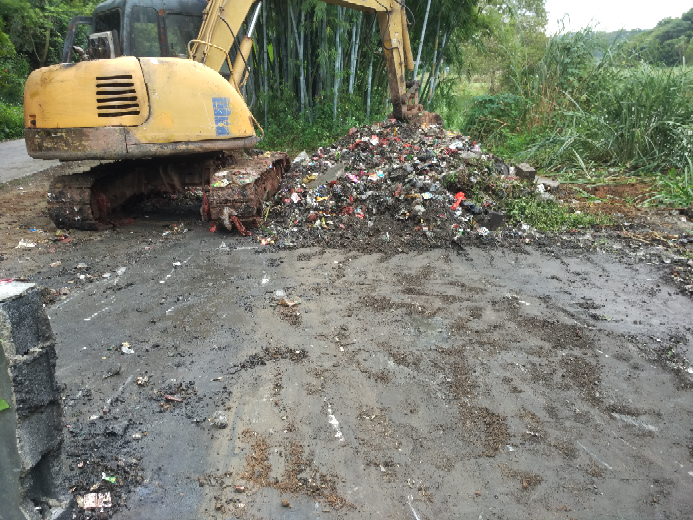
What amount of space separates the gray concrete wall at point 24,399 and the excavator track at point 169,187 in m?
3.53

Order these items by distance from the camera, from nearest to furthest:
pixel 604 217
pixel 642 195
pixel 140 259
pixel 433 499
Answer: pixel 433 499
pixel 140 259
pixel 604 217
pixel 642 195

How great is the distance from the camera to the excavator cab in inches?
247

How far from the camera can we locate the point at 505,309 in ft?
11.4

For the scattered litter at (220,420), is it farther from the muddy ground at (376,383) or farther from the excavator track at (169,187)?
the excavator track at (169,187)

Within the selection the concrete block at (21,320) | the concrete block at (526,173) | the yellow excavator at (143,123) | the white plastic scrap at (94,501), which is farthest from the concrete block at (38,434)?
the concrete block at (526,173)

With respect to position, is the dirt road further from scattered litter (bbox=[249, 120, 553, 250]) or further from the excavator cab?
the excavator cab

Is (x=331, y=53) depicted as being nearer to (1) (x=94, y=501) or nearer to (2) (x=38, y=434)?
(1) (x=94, y=501)

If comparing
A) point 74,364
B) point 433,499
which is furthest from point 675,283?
point 74,364

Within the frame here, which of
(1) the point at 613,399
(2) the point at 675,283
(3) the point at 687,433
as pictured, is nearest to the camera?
(3) the point at 687,433

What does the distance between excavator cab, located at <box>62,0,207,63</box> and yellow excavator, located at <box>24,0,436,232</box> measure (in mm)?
16

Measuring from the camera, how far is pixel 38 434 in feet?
4.87

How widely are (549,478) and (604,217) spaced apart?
4163 millimetres

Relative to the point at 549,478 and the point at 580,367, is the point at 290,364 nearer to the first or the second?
the point at 549,478

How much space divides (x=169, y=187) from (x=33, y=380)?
15.0ft
